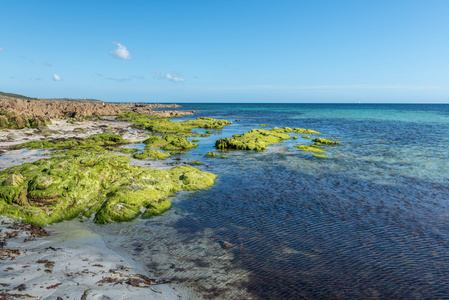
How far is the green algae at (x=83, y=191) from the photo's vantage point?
441 inches

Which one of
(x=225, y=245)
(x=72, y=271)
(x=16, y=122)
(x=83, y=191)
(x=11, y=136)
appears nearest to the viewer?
(x=72, y=271)

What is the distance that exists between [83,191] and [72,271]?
588 centimetres

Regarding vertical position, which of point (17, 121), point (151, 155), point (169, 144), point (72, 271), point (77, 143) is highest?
point (17, 121)

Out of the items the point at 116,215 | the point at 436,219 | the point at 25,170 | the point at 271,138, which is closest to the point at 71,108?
the point at 271,138

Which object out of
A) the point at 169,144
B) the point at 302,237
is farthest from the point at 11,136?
the point at 302,237

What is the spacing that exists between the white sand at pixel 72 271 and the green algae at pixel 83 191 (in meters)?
1.67

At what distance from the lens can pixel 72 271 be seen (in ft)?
24.8

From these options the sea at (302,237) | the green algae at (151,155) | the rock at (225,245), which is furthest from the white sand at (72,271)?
the green algae at (151,155)

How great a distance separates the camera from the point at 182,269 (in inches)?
321

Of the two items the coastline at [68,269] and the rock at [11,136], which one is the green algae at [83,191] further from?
the rock at [11,136]

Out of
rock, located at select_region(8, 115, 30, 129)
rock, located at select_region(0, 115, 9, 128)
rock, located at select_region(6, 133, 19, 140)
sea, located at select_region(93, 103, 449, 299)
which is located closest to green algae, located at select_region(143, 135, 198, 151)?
sea, located at select_region(93, 103, 449, 299)

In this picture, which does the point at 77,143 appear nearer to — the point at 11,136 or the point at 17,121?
the point at 11,136

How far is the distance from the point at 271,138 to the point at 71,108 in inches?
1981

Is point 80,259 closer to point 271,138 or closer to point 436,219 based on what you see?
point 436,219
